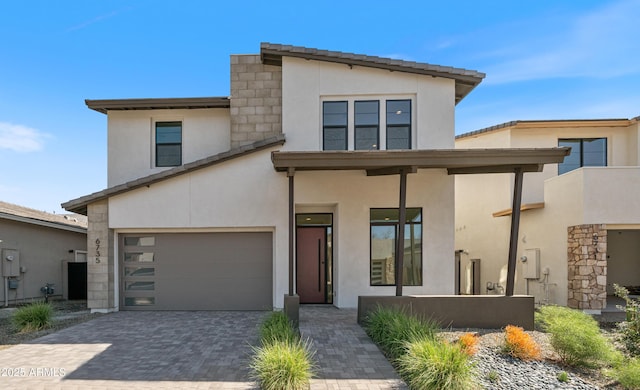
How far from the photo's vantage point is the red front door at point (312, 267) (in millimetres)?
10406

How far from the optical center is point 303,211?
34.5 feet

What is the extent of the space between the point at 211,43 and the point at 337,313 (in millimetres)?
10676

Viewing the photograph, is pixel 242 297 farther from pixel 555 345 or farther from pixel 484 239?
pixel 484 239

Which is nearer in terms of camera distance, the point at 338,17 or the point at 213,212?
the point at 213,212

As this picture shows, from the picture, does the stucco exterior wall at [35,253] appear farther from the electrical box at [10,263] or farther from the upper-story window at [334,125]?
the upper-story window at [334,125]

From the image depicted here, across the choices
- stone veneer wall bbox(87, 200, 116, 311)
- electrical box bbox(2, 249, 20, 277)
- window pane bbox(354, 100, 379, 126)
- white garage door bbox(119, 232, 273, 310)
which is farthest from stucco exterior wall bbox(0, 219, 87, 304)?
window pane bbox(354, 100, 379, 126)

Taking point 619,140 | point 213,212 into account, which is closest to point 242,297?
point 213,212

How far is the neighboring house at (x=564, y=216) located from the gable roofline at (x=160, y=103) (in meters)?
9.48

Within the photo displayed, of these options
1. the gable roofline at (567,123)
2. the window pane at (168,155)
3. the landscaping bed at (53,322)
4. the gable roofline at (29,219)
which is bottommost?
the landscaping bed at (53,322)

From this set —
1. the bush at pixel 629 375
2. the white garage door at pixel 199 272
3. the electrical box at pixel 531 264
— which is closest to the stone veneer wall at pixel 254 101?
the white garage door at pixel 199 272

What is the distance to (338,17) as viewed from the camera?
11.6m

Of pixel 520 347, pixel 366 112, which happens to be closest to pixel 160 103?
pixel 366 112

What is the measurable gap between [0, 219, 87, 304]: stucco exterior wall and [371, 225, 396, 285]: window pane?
11472mm

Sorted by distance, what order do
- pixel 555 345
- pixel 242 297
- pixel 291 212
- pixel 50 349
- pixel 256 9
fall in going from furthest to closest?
1. pixel 256 9
2. pixel 242 297
3. pixel 291 212
4. pixel 50 349
5. pixel 555 345
